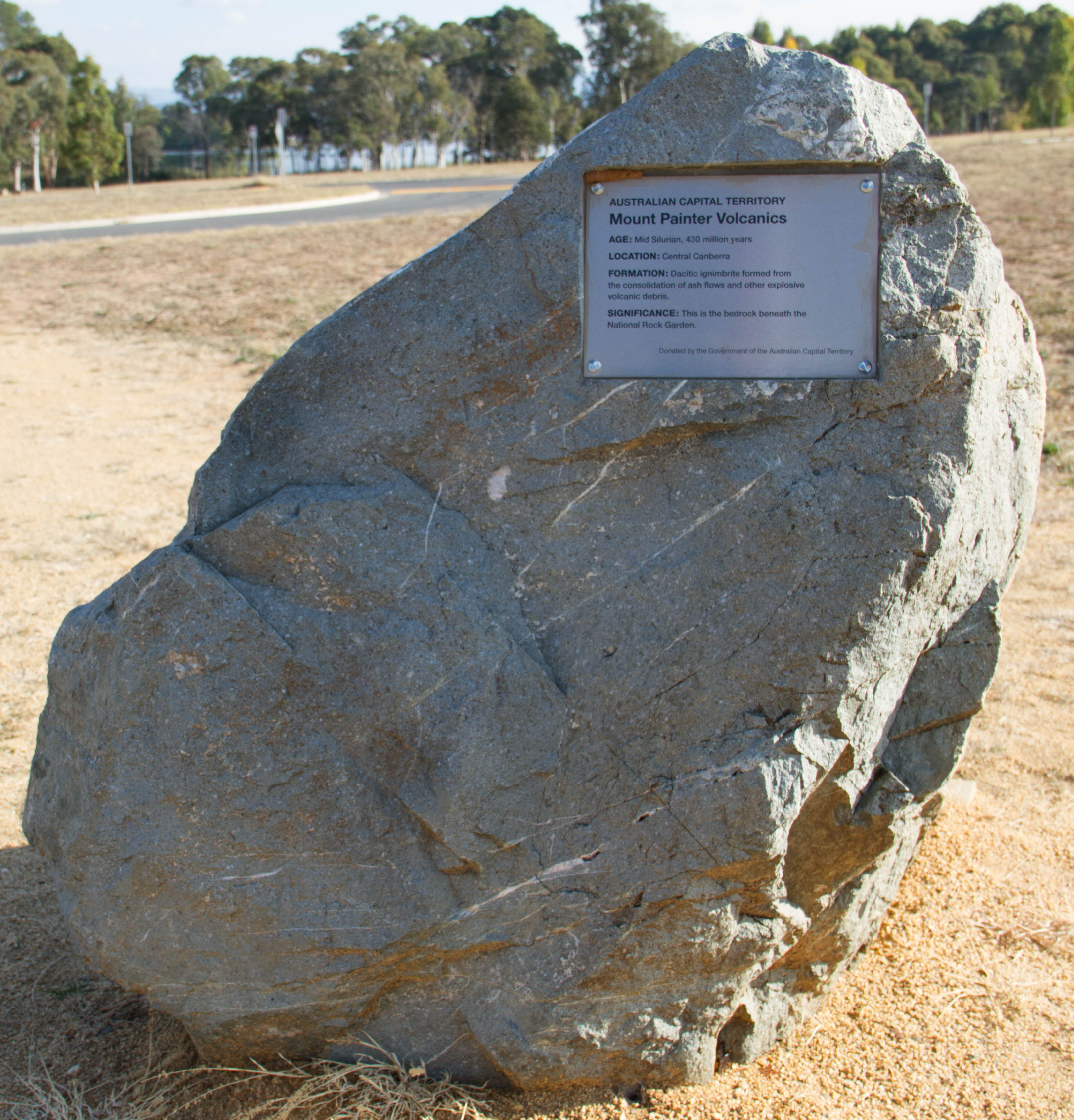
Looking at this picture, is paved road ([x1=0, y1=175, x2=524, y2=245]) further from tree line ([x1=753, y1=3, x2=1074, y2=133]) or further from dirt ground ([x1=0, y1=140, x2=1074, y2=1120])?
tree line ([x1=753, y1=3, x2=1074, y2=133])

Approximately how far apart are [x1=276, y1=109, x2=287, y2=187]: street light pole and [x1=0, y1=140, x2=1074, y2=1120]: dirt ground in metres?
24.4

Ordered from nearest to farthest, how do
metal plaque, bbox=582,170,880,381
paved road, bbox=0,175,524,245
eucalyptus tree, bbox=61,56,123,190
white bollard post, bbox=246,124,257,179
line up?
metal plaque, bbox=582,170,880,381 < paved road, bbox=0,175,524,245 < eucalyptus tree, bbox=61,56,123,190 < white bollard post, bbox=246,124,257,179

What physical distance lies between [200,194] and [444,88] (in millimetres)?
26857

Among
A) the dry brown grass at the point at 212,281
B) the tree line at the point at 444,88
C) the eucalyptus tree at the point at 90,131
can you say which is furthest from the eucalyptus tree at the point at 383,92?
the dry brown grass at the point at 212,281

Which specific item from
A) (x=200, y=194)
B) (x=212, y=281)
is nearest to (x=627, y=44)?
(x=200, y=194)

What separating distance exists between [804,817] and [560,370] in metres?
1.22

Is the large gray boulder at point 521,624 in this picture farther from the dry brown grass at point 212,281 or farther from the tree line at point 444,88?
the tree line at point 444,88

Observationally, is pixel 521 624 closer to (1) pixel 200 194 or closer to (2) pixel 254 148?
(1) pixel 200 194

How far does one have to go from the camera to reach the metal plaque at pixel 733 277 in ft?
7.46

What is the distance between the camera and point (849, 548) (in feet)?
7.53

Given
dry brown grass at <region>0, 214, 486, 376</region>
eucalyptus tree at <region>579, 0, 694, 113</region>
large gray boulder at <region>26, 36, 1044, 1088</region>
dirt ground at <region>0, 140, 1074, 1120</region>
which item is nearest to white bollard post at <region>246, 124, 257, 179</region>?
eucalyptus tree at <region>579, 0, 694, 113</region>

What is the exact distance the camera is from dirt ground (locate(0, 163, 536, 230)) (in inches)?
957

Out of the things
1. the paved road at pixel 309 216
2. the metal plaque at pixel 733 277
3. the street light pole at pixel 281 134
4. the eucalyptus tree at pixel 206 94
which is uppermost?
the eucalyptus tree at pixel 206 94

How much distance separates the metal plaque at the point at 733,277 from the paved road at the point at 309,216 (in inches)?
579
